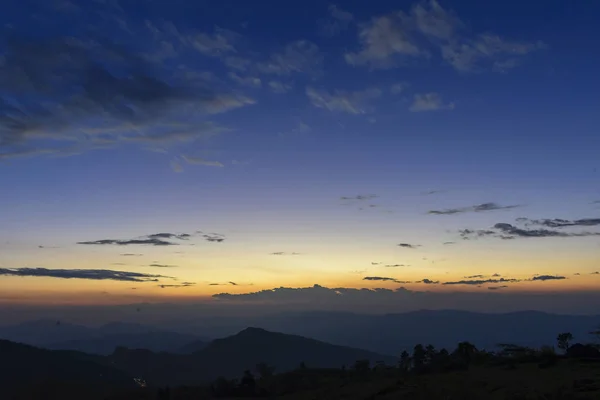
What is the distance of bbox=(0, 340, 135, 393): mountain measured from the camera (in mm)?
142625

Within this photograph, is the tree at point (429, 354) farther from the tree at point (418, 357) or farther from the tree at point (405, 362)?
the tree at point (405, 362)

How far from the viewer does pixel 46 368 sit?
152 meters

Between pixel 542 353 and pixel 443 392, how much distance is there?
41.0 feet

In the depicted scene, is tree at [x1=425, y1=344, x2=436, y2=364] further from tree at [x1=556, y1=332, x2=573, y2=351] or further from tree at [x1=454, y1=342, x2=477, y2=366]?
tree at [x1=556, y1=332, x2=573, y2=351]

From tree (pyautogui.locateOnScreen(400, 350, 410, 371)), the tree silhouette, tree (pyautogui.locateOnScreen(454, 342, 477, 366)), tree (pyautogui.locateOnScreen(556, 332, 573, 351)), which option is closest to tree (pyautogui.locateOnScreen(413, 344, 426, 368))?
tree (pyautogui.locateOnScreen(400, 350, 410, 371))

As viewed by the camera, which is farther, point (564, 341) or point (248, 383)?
point (248, 383)

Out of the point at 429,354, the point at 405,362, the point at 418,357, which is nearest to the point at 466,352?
the point at 418,357

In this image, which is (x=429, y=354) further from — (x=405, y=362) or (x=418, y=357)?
(x=405, y=362)

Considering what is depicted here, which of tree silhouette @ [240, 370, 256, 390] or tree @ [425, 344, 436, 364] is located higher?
tree @ [425, 344, 436, 364]

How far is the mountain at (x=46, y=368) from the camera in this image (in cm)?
14262

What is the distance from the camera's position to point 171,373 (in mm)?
198375

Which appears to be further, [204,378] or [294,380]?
[204,378]

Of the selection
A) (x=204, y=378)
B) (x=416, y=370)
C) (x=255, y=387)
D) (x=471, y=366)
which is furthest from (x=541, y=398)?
(x=204, y=378)

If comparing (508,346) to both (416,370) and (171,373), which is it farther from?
(171,373)
